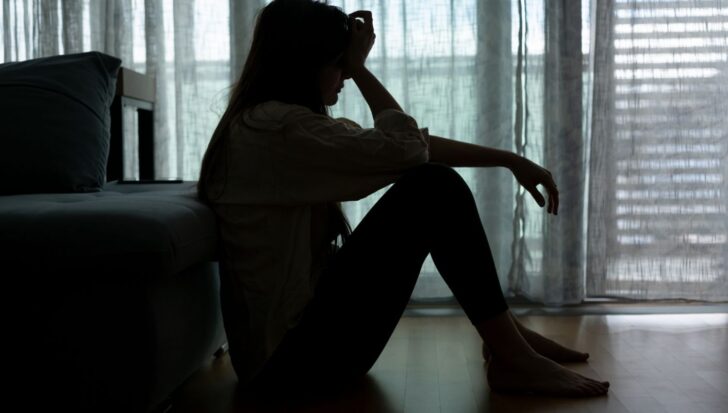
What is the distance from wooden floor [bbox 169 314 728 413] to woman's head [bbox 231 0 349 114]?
60cm

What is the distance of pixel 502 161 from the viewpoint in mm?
1757

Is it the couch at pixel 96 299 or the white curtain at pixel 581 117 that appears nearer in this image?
the couch at pixel 96 299

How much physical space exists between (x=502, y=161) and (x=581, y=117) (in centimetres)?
102

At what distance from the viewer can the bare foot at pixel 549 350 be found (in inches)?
72.7

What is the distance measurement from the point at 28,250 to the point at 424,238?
0.71 m

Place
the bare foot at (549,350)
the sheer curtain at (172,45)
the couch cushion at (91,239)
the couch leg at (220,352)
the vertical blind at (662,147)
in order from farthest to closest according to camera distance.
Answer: the sheer curtain at (172,45) < the vertical blind at (662,147) < the couch leg at (220,352) < the bare foot at (549,350) < the couch cushion at (91,239)

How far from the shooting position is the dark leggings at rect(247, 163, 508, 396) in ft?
5.10

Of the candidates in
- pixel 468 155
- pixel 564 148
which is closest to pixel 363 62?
pixel 468 155

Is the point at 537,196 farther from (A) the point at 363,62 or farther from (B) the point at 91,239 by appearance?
(B) the point at 91,239

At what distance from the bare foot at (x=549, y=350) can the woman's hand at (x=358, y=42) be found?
66 centimetres

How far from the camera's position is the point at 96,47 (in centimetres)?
288

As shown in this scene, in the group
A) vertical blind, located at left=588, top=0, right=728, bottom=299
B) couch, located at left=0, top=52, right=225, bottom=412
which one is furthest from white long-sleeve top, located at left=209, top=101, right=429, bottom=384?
vertical blind, located at left=588, top=0, right=728, bottom=299

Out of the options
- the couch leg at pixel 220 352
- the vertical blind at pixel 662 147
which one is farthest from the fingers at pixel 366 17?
the vertical blind at pixel 662 147

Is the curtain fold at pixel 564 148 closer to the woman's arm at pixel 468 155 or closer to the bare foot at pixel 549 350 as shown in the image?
the bare foot at pixel 549 350
